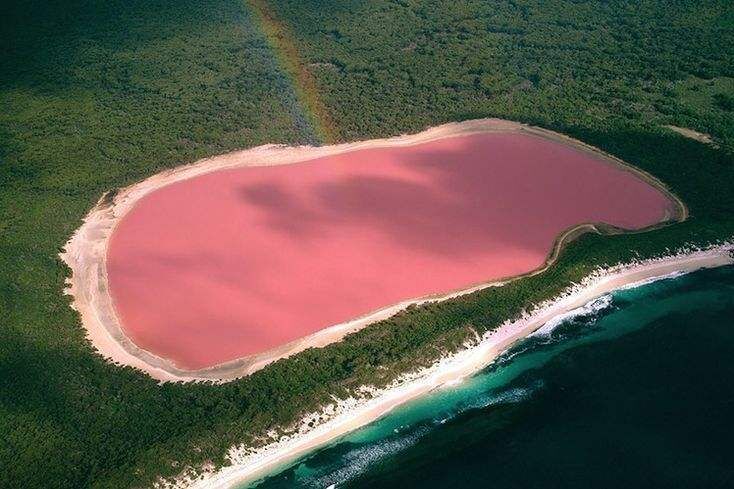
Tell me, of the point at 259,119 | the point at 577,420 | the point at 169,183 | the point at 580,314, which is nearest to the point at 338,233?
the point at 169,183

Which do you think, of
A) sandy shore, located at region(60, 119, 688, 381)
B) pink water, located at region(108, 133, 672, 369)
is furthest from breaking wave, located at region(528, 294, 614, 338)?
pink water, located at region(108, 133, 672, 369)

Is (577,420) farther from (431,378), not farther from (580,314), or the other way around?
(580,314)

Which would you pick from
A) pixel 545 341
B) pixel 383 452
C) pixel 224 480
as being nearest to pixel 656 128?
pixel 545 341

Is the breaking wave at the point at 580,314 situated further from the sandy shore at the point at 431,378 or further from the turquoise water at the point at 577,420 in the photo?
the sandy shore at the point at 431,378

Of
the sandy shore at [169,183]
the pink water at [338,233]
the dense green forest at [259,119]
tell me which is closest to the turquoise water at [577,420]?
the dense green forest at [259,119]

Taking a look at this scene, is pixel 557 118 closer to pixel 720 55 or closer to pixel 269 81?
pixel 720 55

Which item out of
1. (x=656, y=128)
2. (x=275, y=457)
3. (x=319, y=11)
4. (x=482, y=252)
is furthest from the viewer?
(x=319, y=11)
